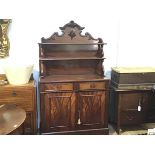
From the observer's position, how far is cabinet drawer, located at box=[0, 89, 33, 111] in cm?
288

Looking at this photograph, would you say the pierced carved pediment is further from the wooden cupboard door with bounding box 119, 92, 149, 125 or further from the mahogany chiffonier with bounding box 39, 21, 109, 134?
the wooden cupboard door with bounding box 119, 92, 149, 125

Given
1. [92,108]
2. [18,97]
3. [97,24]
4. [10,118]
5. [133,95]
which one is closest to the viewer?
[10,118]

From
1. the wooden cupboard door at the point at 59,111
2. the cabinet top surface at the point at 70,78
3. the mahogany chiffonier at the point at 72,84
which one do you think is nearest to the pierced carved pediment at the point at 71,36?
the mahogany chiffonier at the point at 72,84

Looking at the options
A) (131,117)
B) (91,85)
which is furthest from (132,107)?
(91,85)

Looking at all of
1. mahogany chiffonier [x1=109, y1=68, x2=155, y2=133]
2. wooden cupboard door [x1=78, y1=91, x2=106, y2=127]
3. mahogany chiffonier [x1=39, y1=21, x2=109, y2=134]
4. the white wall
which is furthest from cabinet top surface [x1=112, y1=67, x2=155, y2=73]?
wooden cupboard door [x1=78, y1=91, x2=106, y2=127]

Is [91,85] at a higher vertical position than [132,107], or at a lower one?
higher

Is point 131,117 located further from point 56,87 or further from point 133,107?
point 56,87

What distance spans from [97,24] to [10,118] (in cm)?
194

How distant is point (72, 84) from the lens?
3.04 meters

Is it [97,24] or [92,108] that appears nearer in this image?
[92,108]

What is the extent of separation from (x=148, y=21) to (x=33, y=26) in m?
1.71

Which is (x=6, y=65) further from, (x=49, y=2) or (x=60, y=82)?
(x=49, y=2)
